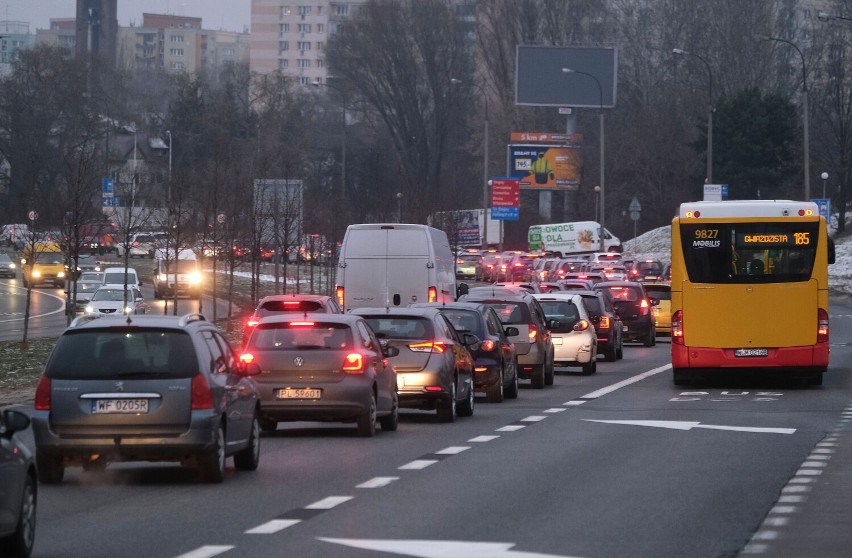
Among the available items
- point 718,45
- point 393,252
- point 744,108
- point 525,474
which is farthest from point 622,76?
point 525,474

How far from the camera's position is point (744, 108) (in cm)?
10000

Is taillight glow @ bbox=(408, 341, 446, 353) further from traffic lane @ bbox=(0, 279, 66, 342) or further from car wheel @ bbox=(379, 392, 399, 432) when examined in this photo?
traffic lane @ bbox=(0, 279, 66, 342)

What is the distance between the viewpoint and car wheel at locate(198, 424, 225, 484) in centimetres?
1487

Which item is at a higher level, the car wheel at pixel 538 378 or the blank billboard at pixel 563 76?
the blank billboard at pixel 563 76

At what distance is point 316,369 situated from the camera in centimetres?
1948

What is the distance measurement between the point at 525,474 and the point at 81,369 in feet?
12.5

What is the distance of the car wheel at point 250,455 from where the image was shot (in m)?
16.1

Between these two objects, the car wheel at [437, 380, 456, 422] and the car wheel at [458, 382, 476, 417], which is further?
the car wheel at [458, 382, 476, 417]

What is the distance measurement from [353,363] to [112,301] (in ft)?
116

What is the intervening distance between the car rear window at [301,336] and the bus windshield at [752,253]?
34.9 feet

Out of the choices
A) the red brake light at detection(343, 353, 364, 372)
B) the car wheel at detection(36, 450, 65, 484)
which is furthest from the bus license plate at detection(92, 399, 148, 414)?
the red brake light at detection(343, 353, 364, 372)

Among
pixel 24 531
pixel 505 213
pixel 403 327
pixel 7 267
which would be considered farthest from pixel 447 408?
pixel 505 213

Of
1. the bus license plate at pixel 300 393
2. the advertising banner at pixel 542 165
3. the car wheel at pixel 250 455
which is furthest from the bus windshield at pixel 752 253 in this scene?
the advertising banner at pixel 542 165

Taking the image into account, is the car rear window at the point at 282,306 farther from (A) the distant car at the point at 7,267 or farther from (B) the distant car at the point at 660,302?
(A) the distant car at the point at 7,267
